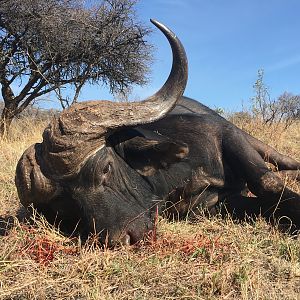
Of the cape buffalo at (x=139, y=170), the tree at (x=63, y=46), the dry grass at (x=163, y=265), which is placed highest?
the tree at (x=63, y=46)

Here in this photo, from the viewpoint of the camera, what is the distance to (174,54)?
3.31 meters

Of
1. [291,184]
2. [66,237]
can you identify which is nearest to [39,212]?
[66,237]

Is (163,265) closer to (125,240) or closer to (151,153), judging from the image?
(125,240)

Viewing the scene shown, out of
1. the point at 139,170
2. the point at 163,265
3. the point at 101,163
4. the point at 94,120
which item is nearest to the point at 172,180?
the point at 139,170

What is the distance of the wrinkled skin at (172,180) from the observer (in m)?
3.18

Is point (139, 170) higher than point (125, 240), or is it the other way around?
point (139, 170)

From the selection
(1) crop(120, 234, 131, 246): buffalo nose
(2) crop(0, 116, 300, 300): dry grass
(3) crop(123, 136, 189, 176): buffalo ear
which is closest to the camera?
(2) crop(0, 116, 300, 300): dry grass

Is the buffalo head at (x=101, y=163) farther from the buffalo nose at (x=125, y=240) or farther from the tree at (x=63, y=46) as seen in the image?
the tree at (x=63, y=46)

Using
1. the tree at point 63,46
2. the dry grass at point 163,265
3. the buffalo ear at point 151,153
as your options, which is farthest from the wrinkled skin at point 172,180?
the tree at point 63,46

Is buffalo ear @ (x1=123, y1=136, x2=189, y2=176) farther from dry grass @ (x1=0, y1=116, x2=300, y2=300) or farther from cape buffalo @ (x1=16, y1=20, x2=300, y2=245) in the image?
dry grass @ (x1=0, y1=116, x2=300, y2=300)

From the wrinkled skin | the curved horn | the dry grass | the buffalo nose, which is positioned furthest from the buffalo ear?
the buffalo nose

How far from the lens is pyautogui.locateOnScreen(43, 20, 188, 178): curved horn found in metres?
3.14

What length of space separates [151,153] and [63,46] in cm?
920

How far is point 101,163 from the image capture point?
3225 mm
